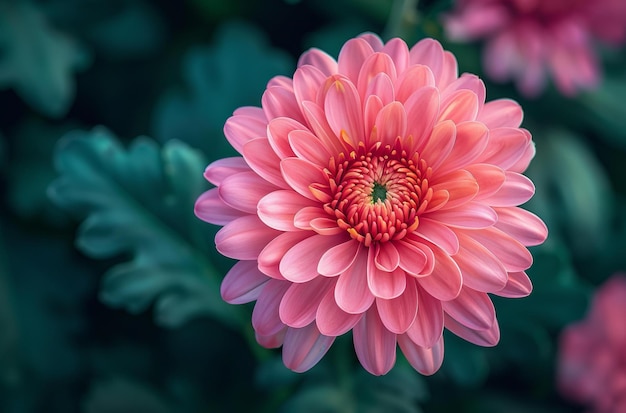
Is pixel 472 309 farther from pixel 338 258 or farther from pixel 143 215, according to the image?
pixel 143 215

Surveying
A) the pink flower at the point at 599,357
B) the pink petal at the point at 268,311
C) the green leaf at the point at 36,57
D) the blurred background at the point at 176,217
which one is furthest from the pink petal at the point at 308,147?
the pink flower at the point at 599,357

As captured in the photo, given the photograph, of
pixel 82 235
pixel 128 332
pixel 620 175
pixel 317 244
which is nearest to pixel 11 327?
pixel 128 332

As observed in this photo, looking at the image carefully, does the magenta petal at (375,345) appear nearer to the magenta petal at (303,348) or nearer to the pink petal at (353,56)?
the magenta petal at (303,348)

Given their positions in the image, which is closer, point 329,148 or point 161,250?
point 329,148

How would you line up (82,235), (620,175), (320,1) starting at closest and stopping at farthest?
(82,235)
(320,1)
(620,175)

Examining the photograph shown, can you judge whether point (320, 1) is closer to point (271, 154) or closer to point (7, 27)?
point (7, 27)

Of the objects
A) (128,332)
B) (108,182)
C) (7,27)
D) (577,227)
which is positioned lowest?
(128,332)
